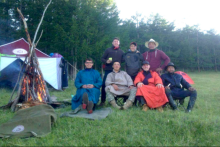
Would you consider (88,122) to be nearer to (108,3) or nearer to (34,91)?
(34,91)

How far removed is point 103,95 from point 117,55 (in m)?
1.18

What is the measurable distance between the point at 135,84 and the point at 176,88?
105 cm

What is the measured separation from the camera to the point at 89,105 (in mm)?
4031

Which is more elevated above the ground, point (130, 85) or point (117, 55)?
point (117, 55)

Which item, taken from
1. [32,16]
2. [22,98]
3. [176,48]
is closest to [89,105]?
[22,98]

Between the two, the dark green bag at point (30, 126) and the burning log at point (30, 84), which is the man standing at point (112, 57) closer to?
→ the burning log at point (30, 84)

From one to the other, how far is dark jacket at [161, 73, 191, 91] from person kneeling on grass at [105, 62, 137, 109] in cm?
87

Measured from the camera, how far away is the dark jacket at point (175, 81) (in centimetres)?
458

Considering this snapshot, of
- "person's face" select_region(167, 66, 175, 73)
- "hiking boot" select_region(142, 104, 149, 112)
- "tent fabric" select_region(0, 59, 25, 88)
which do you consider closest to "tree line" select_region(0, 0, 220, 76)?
"tent fabric" select_region(0, 59, 25, 88)

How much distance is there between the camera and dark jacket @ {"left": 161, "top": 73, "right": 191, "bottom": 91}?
4.58m

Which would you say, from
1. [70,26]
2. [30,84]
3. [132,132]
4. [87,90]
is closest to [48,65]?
[30,84]

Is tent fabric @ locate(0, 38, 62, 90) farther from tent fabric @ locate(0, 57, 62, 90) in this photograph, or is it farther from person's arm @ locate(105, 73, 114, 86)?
person's arm @ locate(105, 73, 114, 86)

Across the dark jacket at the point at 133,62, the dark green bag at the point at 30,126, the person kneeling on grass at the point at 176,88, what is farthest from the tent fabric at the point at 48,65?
the person kneeling on grass at the point at 176,88

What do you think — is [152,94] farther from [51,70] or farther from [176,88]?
[51,70]
